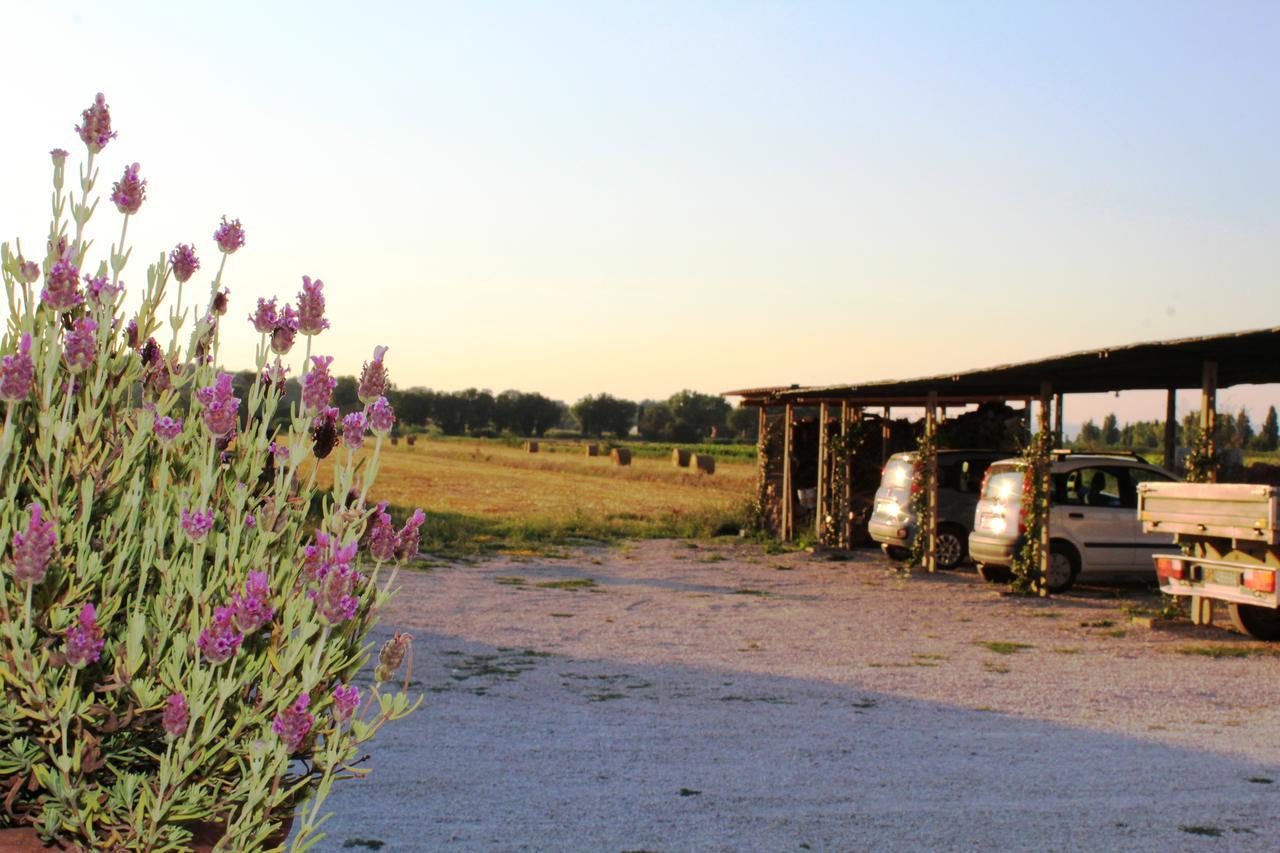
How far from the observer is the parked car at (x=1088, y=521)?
15.4 metres

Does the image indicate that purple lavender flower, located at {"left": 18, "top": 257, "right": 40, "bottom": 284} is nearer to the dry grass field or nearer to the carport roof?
the dry grass field

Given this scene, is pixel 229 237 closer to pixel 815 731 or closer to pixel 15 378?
pixel 15 378

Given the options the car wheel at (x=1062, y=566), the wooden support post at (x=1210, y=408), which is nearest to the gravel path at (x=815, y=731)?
the car wheel at (x=1062, y=566)

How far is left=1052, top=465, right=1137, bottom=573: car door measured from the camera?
15398 mm

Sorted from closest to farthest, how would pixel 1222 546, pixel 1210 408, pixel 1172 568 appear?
pixel 1222 546, pixel 1172 568, pixel 1210 408

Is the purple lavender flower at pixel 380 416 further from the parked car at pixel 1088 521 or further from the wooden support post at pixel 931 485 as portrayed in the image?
the wooden support post at pixel 931 485

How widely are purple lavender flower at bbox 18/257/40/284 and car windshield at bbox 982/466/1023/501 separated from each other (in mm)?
14088

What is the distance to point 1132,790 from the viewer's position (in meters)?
6.56

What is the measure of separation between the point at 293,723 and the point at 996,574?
15.5 meters

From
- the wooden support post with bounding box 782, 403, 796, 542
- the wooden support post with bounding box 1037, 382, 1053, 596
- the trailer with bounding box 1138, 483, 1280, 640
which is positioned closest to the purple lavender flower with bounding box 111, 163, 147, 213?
the trailer with bounding box 1138, 483, 1280, 640

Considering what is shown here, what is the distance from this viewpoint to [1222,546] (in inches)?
467

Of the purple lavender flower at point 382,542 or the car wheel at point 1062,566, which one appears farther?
the car wheel at point 1062,566

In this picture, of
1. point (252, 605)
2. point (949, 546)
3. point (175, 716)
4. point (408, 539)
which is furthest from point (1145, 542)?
point (175, 716)

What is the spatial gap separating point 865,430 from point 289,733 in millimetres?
20109
